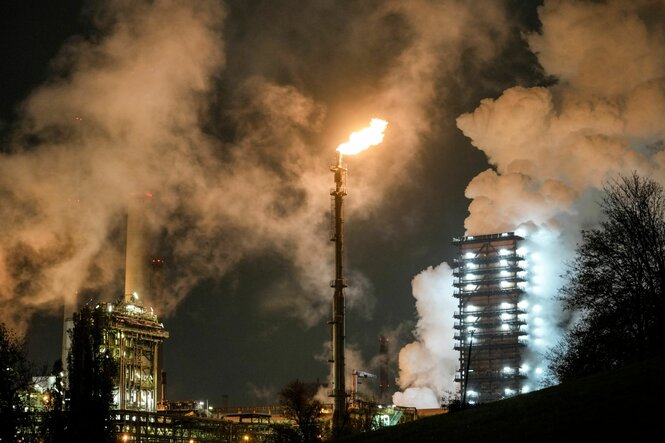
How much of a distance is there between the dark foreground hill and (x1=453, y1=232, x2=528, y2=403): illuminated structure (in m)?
137

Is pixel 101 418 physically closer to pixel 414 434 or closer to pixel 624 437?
pixel 414 434

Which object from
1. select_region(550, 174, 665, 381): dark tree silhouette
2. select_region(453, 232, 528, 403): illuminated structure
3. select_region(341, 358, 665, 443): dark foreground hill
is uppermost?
select_region(453, 232, 528, 403): illuminated structure

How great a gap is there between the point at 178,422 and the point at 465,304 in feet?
349

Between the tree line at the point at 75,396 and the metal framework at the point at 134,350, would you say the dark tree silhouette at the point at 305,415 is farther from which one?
the metal framework at the point at 134,350

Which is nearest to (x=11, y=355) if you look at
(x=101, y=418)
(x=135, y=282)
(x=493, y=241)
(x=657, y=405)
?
(x=101, y=418)

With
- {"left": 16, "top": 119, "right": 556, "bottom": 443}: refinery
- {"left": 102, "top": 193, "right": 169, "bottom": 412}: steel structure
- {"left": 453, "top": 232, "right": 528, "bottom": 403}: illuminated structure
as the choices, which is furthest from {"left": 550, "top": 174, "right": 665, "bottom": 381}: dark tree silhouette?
{"left": 453, "top": 232, "right": 528, "bottom": 403}: illuminated structure

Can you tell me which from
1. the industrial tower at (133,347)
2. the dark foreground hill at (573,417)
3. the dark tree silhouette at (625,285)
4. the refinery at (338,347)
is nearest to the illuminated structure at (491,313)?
the refinery at (338,347)

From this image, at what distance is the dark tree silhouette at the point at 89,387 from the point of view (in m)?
52.0

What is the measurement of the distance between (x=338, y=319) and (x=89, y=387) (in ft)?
84.3

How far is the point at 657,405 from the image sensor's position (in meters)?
25.9

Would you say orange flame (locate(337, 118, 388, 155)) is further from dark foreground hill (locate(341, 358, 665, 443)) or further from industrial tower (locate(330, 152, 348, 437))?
dark foreground hill (locate(341, 358, 665, 443))

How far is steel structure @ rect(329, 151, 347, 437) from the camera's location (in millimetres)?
72625

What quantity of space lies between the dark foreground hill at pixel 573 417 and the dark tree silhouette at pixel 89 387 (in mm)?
19558

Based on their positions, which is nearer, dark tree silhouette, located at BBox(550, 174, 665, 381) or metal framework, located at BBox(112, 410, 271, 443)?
dark tree silhouette, located at BBox(550, 174, 665, 381)
